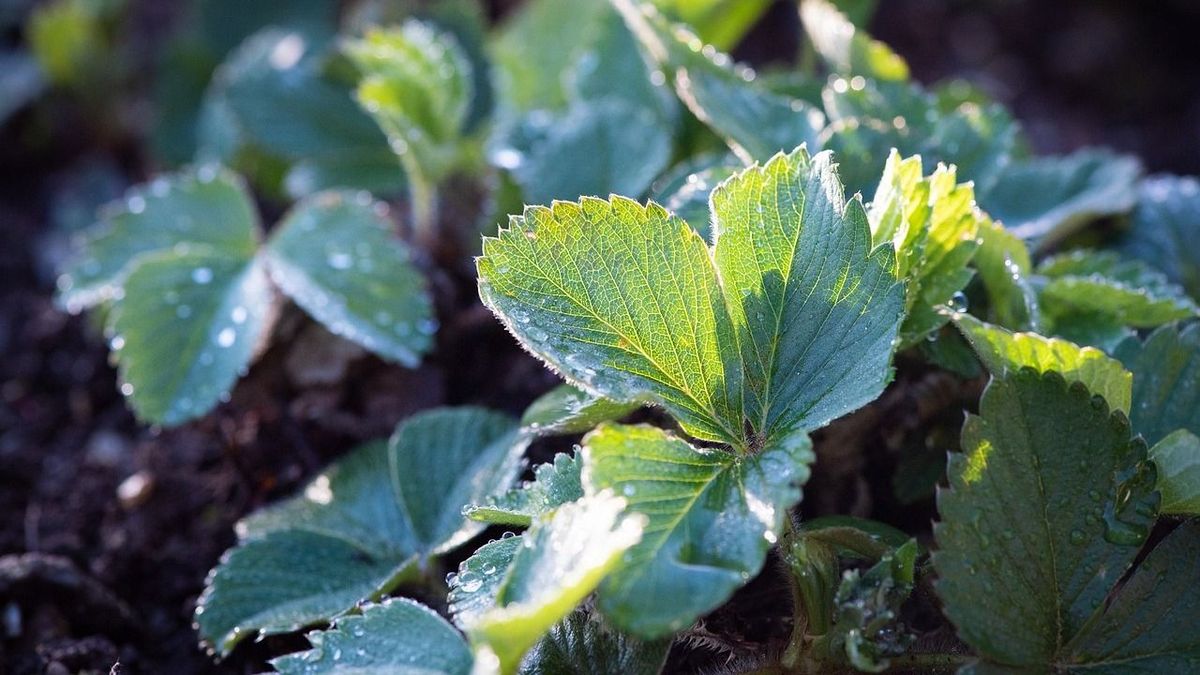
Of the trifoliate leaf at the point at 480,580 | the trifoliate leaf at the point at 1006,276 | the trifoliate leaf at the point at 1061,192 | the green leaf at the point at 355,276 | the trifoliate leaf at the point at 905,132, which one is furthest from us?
the trifoliate leaf at the point at 1061,192

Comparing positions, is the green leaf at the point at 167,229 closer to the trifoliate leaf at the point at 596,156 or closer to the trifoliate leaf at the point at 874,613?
the trifoliate leaf at the point at 596,156

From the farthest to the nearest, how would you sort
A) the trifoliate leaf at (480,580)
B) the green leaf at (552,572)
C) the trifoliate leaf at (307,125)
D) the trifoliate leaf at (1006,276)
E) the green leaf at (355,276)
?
the trifoliate leaf at (307,125) → the green leaf at (355,276) → the trifoliate leaf at (1006,276) → the trifoliate leaf at (480,580) → the green leaf at (552,572)

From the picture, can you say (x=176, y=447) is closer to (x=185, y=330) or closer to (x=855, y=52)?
(x=185, y=330)

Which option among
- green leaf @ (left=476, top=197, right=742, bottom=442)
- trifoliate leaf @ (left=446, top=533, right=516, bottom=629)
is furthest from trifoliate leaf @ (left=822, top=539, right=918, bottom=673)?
trifoliate leaf @ (left=446, top=533, right=516, bottom=629)

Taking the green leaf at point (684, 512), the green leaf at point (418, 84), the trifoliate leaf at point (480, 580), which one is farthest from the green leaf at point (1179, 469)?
the green leaf at point (418, 84)

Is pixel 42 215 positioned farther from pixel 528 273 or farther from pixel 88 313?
pixel 528 273

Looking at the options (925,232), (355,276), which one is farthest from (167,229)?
(925,232)
